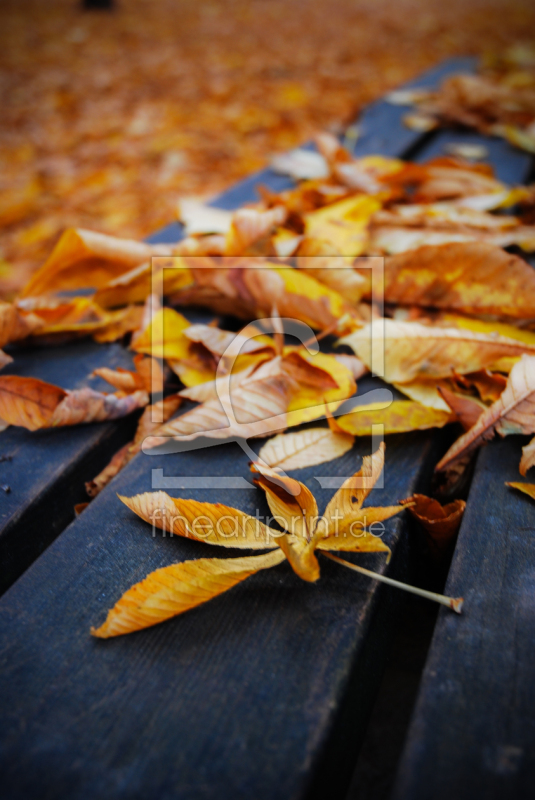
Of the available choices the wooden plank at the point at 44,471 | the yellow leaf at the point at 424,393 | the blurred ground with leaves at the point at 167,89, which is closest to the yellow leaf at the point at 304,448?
the yellow leaf at the point at 424,393

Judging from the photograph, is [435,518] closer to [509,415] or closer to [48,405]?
[509,415]

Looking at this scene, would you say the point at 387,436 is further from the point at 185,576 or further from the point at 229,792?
the point at 229,792

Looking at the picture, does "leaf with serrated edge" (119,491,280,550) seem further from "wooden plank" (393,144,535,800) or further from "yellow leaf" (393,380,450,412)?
"yellow leaf" (393,380,450,412)

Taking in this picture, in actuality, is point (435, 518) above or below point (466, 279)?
below

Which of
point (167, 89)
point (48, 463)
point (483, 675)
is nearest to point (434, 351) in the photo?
point (483, 675)

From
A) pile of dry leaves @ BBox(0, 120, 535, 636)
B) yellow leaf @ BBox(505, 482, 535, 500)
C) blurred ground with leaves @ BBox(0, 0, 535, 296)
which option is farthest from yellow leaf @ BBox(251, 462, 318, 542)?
blurred ground with leaves @ BBox(0, 0, 535, 296)

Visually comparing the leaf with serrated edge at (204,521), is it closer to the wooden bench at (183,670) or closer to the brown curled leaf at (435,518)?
the wooden bench at (183,670)

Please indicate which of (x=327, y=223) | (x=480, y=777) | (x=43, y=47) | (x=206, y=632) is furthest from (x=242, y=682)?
(x=43, y=47)
